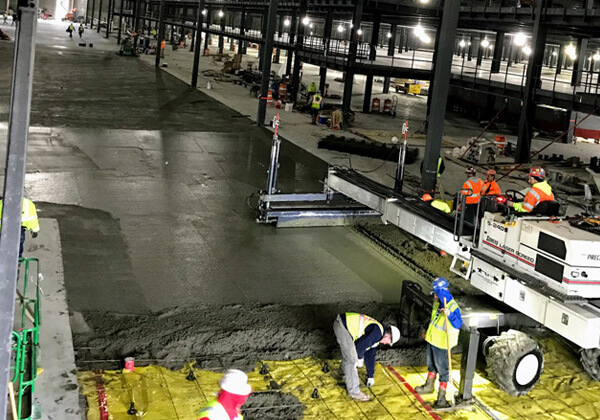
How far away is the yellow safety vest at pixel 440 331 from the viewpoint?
29.6 feet

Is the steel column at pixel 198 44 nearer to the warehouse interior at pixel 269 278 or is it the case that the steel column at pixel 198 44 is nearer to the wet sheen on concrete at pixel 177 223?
the wet sheen on concrete at pixel 177 223

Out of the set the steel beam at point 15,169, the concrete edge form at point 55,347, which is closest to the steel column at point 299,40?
the concrete edge form at point 55,347

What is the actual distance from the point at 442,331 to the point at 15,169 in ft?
17.9

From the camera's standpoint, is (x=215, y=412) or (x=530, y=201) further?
(x=530, y=201)

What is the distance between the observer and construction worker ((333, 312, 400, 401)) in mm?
9000

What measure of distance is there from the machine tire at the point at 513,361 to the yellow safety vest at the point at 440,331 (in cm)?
69

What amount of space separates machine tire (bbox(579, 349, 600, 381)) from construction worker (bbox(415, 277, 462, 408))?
7.06 ft

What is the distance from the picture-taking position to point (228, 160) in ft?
75.3

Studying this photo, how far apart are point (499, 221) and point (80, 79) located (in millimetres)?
36263

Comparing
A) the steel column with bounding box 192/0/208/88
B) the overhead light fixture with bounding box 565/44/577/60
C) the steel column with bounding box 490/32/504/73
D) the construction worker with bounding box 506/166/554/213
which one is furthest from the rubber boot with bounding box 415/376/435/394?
the overhead light fixture with bounding box 565/44/577/60

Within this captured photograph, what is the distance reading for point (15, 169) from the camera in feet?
19.0

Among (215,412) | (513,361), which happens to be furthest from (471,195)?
(215,412)

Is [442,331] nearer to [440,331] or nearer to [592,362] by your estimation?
[440,331]

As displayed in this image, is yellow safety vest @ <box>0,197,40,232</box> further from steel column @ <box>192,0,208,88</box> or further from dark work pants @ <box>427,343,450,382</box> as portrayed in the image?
steel column @ <box>192,0,208,88</box>
